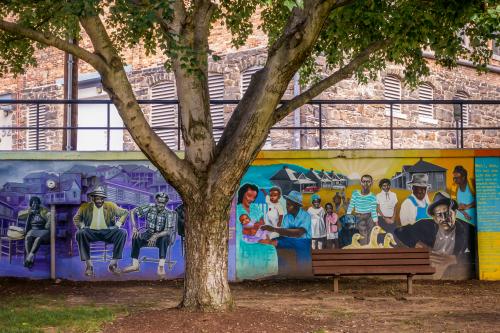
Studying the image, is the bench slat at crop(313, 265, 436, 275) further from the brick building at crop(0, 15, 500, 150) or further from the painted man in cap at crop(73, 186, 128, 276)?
the brick building at crop(0, 15, 500, 150)

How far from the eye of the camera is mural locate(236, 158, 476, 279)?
14734 mm

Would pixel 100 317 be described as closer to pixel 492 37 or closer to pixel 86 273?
pixel 86 273

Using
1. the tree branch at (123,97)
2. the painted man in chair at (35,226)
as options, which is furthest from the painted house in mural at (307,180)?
the tree branch at (123,97)

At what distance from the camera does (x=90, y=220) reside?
48.8ft

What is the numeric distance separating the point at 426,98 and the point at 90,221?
12.8 metres

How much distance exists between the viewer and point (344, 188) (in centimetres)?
1479

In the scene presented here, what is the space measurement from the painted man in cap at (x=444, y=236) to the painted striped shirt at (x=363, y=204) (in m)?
0.62

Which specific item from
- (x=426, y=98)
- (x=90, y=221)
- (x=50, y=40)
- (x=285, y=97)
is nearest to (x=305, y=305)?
(x=90, y=221)

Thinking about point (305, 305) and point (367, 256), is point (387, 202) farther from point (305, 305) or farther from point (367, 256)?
point (305, 305)

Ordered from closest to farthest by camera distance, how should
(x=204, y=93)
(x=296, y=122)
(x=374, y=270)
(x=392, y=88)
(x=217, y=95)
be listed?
(x=204, y=93) < (x=374, y=270) < (x=296, y=122) < (x=217, y=95) < (x=392, y=88)

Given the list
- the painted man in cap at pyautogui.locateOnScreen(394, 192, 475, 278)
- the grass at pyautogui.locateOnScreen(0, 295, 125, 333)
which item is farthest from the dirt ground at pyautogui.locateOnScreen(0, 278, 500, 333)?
the painted man in cap at pyautogui.locateOnScreen(394, 192, 475, 278)

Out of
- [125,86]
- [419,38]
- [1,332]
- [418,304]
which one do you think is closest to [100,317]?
[1,332]

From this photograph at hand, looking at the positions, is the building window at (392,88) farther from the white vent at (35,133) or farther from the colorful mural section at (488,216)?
the white vent at (35,133)

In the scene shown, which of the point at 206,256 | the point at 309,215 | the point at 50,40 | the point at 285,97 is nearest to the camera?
the point at 50,40
